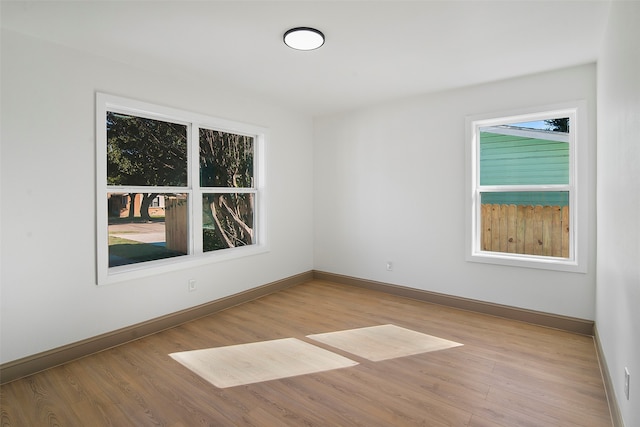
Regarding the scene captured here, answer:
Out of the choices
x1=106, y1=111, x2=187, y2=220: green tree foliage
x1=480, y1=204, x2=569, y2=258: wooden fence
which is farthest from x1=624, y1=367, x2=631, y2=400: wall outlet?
Answer: x1=106, y1=111, x2=187, y2=220: green tree foliage

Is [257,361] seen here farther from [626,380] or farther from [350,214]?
[350,214]

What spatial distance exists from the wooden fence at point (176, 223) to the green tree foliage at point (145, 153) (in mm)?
184

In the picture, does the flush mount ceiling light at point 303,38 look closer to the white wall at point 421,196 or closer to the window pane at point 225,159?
the window pane at point 225,159

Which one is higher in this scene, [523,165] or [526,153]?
[526,153]

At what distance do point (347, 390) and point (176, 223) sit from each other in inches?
95.7

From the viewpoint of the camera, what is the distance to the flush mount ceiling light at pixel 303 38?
2451mm

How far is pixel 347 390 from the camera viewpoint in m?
2.24

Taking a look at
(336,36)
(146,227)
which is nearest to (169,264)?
(146,227)

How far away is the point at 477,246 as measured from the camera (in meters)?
3.81

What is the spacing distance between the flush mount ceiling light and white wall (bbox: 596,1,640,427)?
1.79 meters

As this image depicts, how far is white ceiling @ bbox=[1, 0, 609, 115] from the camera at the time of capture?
2.18m

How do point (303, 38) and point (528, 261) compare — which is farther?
point (528, 261)

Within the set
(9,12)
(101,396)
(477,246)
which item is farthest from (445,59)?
(101,396)

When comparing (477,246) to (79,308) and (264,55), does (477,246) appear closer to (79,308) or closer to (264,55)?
(264,55)
